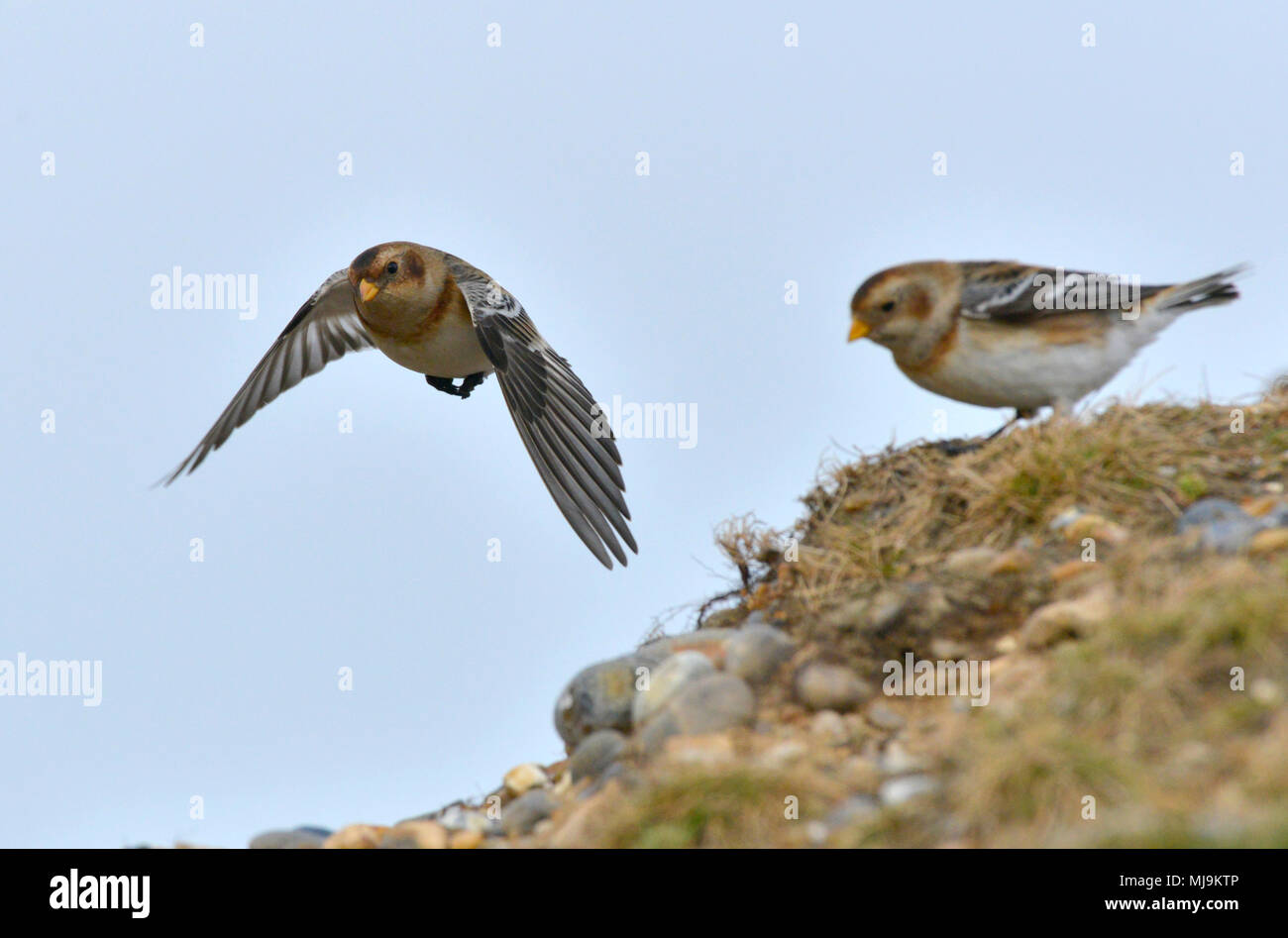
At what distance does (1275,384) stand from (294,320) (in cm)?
743

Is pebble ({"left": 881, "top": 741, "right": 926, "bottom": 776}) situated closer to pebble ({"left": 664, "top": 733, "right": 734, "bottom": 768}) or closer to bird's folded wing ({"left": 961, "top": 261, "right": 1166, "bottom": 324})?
pebble ({"left": 664, "top": 733, "right": 734, "bottom": 768})

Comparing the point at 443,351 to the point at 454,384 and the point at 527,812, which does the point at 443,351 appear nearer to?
the point at 454,384

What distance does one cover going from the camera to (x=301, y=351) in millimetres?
11312

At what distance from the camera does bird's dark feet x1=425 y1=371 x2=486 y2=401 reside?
10383 mm

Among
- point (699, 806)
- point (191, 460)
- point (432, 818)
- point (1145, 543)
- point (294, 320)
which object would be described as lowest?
point (432, 818)

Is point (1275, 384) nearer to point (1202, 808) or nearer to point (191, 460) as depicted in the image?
point (1202, 808)

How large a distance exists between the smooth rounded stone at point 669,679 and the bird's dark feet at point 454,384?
499 cm

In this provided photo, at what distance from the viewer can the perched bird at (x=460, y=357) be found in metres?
8.07

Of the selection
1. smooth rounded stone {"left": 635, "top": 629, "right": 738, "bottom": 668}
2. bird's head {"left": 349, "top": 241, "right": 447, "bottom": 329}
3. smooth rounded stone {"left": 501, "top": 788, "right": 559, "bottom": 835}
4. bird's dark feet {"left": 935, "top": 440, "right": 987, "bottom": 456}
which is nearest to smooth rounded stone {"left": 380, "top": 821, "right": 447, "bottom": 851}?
smooth rounded stone {"left": 501, "top": 788, "right": 559, "bottom": 835}

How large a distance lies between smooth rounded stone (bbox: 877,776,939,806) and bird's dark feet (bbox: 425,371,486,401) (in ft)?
21.4

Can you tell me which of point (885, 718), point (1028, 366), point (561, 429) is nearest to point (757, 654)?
point (885, 718)
